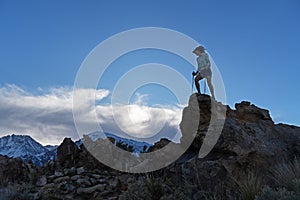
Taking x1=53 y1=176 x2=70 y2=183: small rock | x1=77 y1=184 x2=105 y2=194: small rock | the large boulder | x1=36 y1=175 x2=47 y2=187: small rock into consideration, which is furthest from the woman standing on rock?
the large boulder

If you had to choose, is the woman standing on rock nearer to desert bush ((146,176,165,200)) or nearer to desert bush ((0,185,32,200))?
desert bush ((146,176,165,200))

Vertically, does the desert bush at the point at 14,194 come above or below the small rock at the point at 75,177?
below

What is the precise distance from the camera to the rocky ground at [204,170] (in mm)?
9609

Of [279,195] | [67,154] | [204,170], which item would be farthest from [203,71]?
[67,154]

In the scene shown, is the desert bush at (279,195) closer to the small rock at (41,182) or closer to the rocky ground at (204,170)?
the rocky ground at (204,170)

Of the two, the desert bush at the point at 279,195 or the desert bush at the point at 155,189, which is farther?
the desert bush at the point at 155,189

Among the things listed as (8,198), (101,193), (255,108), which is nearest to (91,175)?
(101,193)

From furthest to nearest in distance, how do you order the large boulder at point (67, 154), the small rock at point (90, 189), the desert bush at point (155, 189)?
the large boulder at point (67, 154)
the small rock at point (90, 189)
the desert bush at point (155, 189)

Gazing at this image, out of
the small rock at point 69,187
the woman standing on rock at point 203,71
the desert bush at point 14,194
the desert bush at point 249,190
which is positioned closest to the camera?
the desert bush at point 249,190

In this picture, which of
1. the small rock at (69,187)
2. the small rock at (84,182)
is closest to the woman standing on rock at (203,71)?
the small rock at (84,182)

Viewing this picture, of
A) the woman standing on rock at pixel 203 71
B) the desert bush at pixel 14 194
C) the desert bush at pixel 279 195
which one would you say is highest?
the woman standing on rock at pixel 203 71

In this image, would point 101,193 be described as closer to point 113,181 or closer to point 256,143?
point 113,181

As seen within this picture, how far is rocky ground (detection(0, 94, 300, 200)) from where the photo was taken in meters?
9.61

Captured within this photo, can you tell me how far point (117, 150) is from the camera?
1599cm
